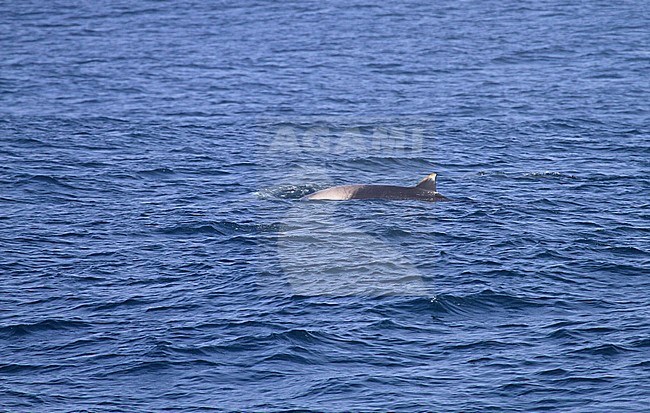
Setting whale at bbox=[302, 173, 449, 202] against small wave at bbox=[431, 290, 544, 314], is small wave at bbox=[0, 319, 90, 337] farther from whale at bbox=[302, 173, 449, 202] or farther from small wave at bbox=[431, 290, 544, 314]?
whale at bbox=[302, 173, 449, 202]

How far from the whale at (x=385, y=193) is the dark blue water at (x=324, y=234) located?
0.86 m

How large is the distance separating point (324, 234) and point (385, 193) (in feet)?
15.4

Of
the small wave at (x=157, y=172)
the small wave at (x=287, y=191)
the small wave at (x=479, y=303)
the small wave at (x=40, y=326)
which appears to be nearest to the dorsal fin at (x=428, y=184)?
the small wave at (x=287, y=191)

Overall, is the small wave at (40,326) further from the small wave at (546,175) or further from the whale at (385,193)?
the small wave at (546,175)

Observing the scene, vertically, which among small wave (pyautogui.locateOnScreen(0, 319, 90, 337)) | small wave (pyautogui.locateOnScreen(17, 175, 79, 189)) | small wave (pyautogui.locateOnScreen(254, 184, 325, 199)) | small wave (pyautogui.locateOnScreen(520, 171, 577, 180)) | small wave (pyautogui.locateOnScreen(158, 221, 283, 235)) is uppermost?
small wave (pyautogui.locateOnScreen(0, 319, 90, 337))

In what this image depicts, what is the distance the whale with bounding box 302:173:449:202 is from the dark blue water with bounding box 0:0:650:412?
863 millimetres

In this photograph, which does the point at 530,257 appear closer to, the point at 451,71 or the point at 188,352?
the point at 188,352

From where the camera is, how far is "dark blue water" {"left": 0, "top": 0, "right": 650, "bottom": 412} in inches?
986

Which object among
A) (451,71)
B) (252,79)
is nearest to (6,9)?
(252,79)

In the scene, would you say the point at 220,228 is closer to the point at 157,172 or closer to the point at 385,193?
the point at 385,193

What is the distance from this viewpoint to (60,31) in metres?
83.4

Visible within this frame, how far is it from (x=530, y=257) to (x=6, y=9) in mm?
71777

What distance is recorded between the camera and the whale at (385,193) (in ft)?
128

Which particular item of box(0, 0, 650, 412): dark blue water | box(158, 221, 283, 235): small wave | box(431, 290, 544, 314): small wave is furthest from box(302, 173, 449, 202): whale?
box(431, 290, 544, 314): small wave
